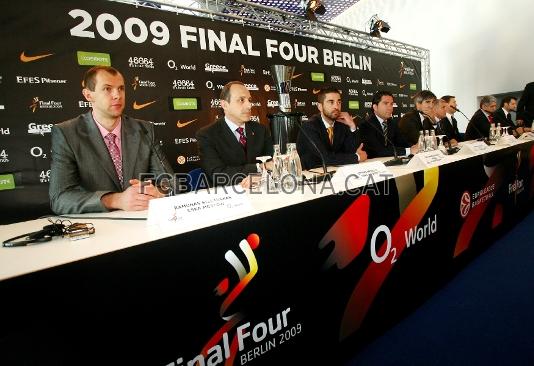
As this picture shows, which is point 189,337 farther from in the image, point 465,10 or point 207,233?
point 465,10

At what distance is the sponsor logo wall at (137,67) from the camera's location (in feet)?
8.38

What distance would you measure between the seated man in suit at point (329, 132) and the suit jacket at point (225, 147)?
0.32 meters

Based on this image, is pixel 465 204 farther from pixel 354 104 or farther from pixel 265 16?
pixel 265 16

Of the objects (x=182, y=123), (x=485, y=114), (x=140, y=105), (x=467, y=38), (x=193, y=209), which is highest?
(x=467, y=38)

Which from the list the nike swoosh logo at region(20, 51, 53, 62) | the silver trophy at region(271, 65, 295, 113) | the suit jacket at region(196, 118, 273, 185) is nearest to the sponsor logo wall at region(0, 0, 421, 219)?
the nike swoosh logo at region(20, 51, 53, 62)

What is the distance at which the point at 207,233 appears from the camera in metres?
0.77

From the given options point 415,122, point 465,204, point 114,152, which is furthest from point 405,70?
point 114,152

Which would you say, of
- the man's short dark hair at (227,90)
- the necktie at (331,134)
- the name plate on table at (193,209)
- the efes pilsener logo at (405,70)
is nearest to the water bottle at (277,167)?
the name plate on table at (193,209)

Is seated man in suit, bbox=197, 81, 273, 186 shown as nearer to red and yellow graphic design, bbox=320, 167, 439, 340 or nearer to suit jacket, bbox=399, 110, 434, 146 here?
red and yellow graphic design, bbox=320, 167, 439, 340

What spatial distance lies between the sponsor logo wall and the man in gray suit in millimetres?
1453

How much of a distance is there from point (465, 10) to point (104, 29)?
22.6 ft

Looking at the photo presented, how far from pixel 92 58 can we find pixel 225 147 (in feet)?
5.89

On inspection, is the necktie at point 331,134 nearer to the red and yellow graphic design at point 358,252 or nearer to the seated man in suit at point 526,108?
the red and yellow graphic design at point 358,252

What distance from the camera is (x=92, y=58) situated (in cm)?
291
